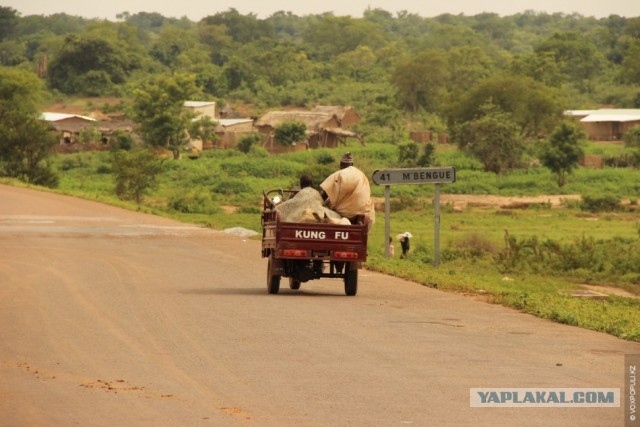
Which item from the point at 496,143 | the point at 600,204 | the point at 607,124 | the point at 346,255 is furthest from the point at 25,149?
the point at 607,124

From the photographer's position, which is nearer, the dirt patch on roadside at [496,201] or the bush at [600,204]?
the bush at [600,204]

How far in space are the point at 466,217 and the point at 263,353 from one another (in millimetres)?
47196

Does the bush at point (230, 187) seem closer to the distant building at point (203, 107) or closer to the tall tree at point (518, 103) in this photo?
the tall tree at point (518, 103)

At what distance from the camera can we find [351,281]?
854 inches

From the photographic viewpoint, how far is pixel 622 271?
119ft

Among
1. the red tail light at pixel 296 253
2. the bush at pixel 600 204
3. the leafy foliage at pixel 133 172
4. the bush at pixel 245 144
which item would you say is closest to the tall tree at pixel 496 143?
the bush at pixel 600 204

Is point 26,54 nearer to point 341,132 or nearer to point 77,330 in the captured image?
point 341,132

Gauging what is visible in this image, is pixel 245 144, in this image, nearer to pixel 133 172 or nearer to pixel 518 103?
pixel 518 103

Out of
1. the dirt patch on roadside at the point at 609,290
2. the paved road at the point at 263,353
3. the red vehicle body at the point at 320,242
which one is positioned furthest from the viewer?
the dirt patch on roadside at the point at 609,290

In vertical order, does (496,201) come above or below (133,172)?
below

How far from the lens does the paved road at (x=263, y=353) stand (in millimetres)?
11352

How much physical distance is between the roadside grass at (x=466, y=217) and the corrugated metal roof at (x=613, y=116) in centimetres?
1536

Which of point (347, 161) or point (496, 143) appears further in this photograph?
point (496, 143)

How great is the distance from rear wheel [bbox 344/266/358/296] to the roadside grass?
2250 mm
